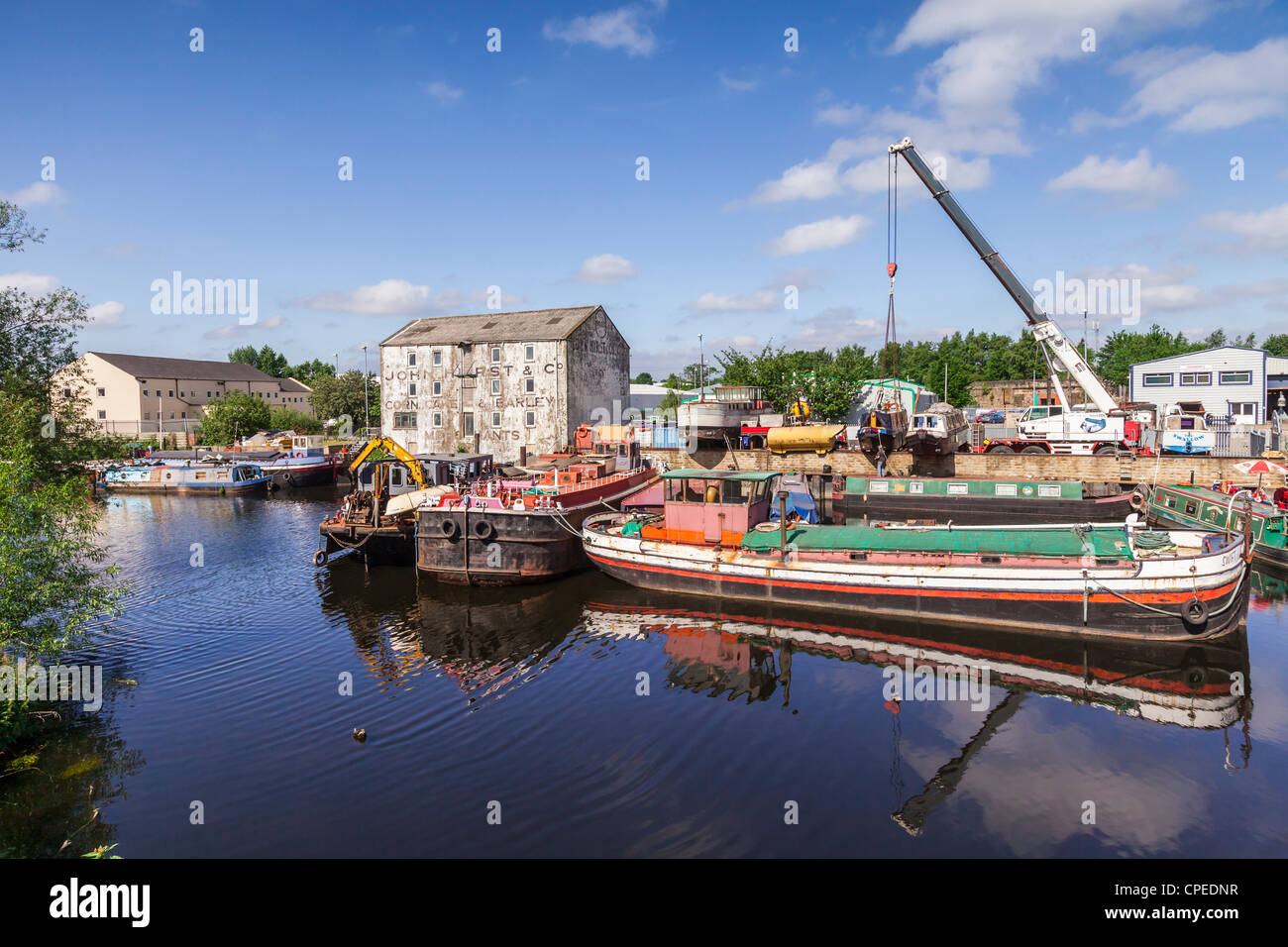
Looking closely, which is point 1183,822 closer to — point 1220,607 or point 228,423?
point 1220,607

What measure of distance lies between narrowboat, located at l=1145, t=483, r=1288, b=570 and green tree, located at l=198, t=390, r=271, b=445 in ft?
264

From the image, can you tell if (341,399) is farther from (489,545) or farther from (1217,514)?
(1217,514)

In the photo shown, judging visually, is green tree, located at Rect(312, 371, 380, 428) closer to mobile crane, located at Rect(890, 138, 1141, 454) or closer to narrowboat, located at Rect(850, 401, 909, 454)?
narrowboat, located at Rect(850, 401, 909, 454)

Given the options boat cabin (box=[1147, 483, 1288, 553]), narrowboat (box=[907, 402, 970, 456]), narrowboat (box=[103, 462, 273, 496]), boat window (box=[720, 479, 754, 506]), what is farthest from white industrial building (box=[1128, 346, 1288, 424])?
narrowboat (box=[103, 462, 273, 496])

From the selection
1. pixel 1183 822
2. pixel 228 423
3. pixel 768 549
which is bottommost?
pixel 1183 822

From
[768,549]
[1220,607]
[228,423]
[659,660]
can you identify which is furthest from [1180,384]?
[228,423]

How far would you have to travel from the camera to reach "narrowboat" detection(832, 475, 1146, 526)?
32.8 m

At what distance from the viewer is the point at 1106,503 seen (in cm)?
3262

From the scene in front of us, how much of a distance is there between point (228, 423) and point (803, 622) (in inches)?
2888

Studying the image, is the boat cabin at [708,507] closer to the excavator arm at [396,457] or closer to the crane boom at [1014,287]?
the excavator arm at [396,457]

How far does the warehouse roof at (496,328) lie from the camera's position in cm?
5469

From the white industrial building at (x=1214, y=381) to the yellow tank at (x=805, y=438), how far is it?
2884 cm

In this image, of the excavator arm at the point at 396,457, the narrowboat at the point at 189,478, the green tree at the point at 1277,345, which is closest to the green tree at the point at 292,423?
the narrowboat at the point at 189,478

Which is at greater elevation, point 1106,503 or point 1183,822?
→ point 1106,503
